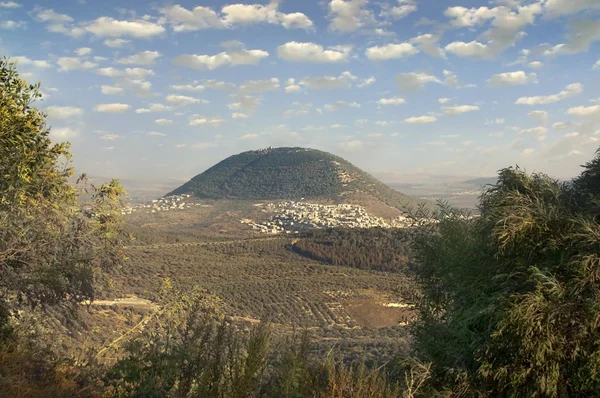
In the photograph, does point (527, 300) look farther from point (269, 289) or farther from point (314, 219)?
point (314, 219)

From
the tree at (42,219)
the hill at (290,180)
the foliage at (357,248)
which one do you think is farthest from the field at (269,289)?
the hill at (290,180)

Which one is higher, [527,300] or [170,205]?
[527,300]

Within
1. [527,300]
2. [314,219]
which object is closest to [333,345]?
[527,300]

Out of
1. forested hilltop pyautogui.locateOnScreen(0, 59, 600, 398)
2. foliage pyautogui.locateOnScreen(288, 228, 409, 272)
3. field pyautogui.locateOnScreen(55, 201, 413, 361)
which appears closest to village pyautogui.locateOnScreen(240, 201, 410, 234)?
foliage pyautogui.locateOnScreen(288, 228, 409, 272)

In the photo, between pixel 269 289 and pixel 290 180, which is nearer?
pixel 269 289

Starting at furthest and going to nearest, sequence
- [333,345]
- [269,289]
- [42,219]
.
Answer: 1. [269,289]
2. [42,219]
3. [333,345]

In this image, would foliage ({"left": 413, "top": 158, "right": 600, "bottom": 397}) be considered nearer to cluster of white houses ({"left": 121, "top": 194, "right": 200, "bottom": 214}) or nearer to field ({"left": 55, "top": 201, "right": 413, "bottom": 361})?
field ({"left": 55, "top": 201, "right": 413, "bottom": 361})

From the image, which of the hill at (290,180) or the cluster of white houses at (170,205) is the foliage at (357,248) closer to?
the hill at (290,180)

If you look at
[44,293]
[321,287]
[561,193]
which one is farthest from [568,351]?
[321,287]
